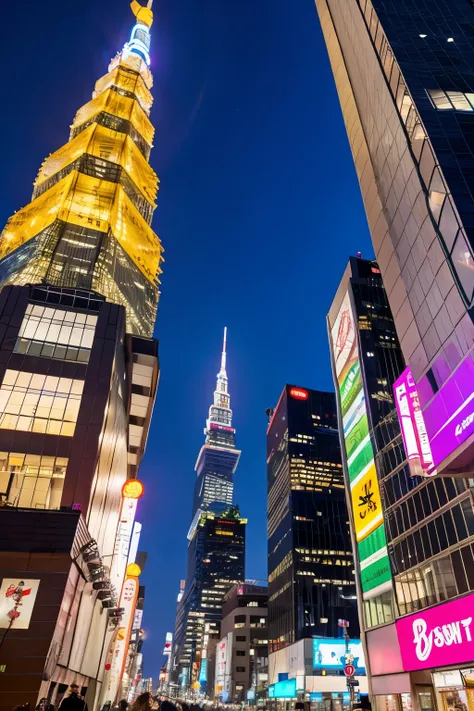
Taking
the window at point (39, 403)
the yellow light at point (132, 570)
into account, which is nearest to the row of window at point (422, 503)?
the window at point (39, 403)

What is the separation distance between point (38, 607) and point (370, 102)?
1670 inches

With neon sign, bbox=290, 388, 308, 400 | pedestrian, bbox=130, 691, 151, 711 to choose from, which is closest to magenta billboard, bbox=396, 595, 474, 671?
pedestrian, bbox=130, 691, 151, 711

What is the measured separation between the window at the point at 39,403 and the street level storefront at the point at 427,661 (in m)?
25.8

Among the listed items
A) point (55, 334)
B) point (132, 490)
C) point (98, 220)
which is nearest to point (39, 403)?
point (55, 334)

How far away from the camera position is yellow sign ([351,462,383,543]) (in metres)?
40.4

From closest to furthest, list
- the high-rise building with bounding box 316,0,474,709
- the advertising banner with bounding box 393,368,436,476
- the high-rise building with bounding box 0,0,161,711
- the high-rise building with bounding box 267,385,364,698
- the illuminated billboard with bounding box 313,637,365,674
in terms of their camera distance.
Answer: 1. the high-rise building with bounding box 0,0,161,711
2. the high-rise building with bounding box 316,0,474,709
3. the advertising banner with bounding box 393,368,436,476
4. the illuminated billboard with bounding box 313,637,365,674
5. the high-rise building with bounding box 267,385,364,698

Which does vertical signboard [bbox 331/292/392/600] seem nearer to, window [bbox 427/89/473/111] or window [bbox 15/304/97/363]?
window [bbox 427/89/473/111]

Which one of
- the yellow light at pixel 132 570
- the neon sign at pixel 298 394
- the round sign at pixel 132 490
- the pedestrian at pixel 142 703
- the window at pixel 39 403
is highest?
the neon sign at pixel 298 394

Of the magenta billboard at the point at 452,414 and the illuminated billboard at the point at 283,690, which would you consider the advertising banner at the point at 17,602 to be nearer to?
the magenta billboard at the point at 452,414

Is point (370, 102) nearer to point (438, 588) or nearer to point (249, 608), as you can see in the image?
point (438, 588)

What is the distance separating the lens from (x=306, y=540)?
10281cm

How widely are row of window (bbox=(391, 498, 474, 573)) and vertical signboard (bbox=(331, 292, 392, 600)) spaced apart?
244cm

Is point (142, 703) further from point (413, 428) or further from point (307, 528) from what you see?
point (307, 528)

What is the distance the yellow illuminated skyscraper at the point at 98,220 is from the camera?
146ft
